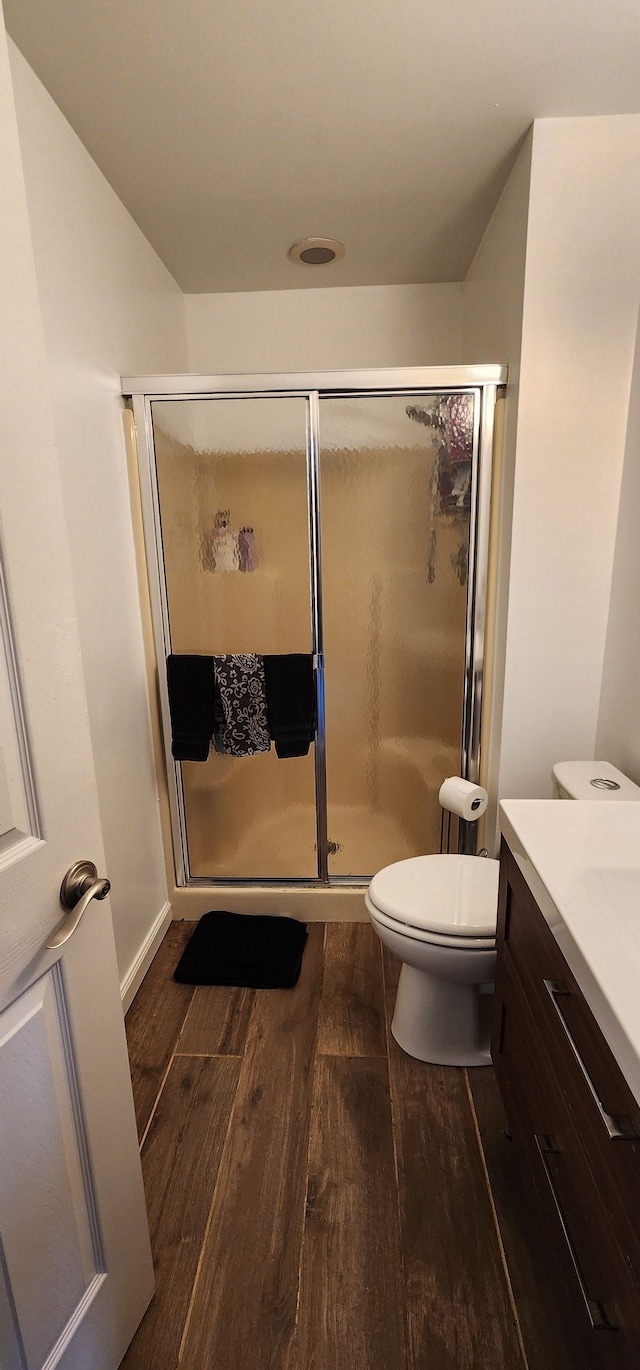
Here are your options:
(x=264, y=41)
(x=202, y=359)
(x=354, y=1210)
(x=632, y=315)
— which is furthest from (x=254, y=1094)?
(x=202, y=359)

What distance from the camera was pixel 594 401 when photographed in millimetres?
1602

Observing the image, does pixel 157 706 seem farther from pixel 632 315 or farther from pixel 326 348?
pixel 632 315

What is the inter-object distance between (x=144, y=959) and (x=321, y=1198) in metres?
0.90

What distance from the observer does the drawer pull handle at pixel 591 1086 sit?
66 cm

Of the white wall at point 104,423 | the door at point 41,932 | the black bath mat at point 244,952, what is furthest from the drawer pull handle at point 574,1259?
the white wall at point 104,423

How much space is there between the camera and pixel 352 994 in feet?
6.03

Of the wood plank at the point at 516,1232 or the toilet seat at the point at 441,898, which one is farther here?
the toilet seat at the point at 441,898

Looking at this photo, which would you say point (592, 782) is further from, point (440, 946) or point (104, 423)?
point (104, 423)

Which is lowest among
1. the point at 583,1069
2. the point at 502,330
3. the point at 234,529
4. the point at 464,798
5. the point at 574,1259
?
the point at 574,1259

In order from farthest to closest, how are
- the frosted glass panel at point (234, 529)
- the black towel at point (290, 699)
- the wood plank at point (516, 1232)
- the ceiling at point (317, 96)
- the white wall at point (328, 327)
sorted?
the white wall at point (328, 327) < the black towel at point (290, 699) < the frosted glass panel at point (234, 529) < the ceiling at point (317, 96) < the wood plank at point (516, 1232)

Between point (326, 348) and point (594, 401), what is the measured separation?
1.24 m

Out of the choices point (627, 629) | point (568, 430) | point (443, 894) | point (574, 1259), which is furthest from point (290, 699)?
point (574, 1259)

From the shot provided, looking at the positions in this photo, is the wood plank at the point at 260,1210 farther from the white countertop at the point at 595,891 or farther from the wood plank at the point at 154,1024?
the white countertop at the point at 595,891

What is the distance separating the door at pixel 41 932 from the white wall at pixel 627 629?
53.3 inches
